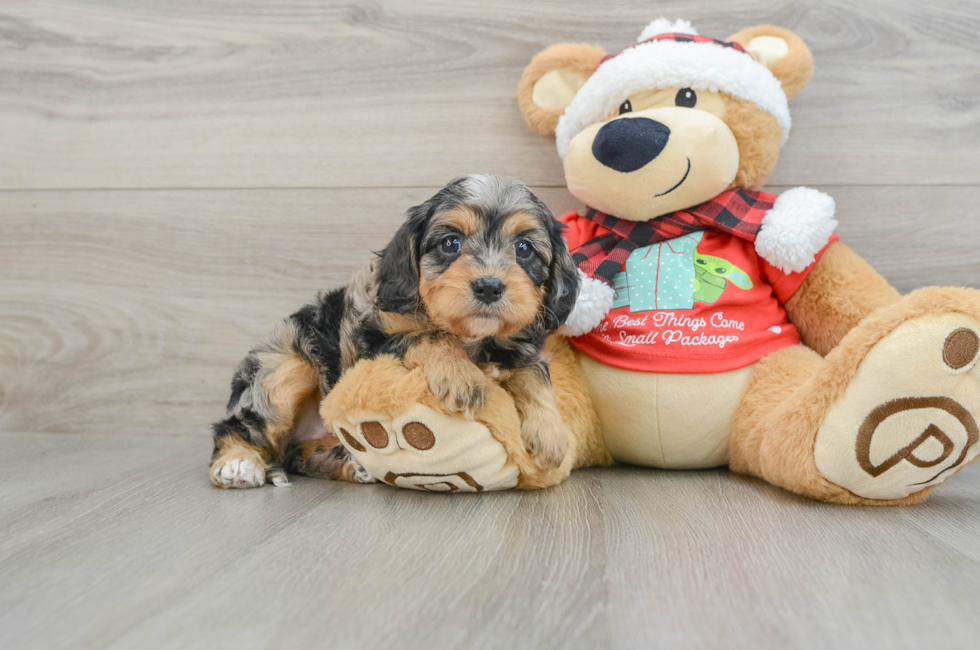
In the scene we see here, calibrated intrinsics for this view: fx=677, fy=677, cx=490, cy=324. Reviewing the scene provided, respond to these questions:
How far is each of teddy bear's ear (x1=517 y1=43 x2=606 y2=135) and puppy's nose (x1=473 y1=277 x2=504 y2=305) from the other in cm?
93

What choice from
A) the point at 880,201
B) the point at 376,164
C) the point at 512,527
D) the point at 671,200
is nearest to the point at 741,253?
the point at 671,200

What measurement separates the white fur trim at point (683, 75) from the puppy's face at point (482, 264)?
0.49 metres

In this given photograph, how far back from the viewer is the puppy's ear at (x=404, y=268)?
159 centimetres

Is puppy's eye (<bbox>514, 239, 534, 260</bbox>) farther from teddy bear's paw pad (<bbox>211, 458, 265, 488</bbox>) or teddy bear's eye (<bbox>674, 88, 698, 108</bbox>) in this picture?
teddy bear's paw pad (<bbox>211, 458, 265, 488</bbox>)

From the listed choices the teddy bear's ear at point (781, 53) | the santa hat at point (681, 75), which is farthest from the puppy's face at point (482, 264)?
the teddy bear's ear at point (781, 53)

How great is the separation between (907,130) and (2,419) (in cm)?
348

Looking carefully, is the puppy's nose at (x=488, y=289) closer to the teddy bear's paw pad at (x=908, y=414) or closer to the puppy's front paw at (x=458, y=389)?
Result: the puppy's front paw at (x=458, y=389)

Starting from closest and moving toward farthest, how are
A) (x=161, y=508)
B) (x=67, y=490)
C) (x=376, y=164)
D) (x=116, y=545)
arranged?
(x=116, y=545)
(x=161, y=508)
(x=67, y=490)
(x=376, y=164)

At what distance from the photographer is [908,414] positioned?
57.3 inches

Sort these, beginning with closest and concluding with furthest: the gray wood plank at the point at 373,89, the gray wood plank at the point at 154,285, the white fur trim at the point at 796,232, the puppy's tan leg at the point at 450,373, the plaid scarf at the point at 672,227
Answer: the puppy's tan leg at the point at 450,373
the white fur trim at the point at 796,232
the plaid scarf at the point at 672,227
the gray wood plank at the point at 373,89
the gray wood plank at the point at 154,285

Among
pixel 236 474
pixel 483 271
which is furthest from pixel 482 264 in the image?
pixel 236 474

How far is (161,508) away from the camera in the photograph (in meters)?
1.66

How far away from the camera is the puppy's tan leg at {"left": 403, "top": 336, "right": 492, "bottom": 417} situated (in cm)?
152

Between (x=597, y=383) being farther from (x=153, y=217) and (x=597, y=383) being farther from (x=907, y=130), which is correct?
(x=153, y=217)
